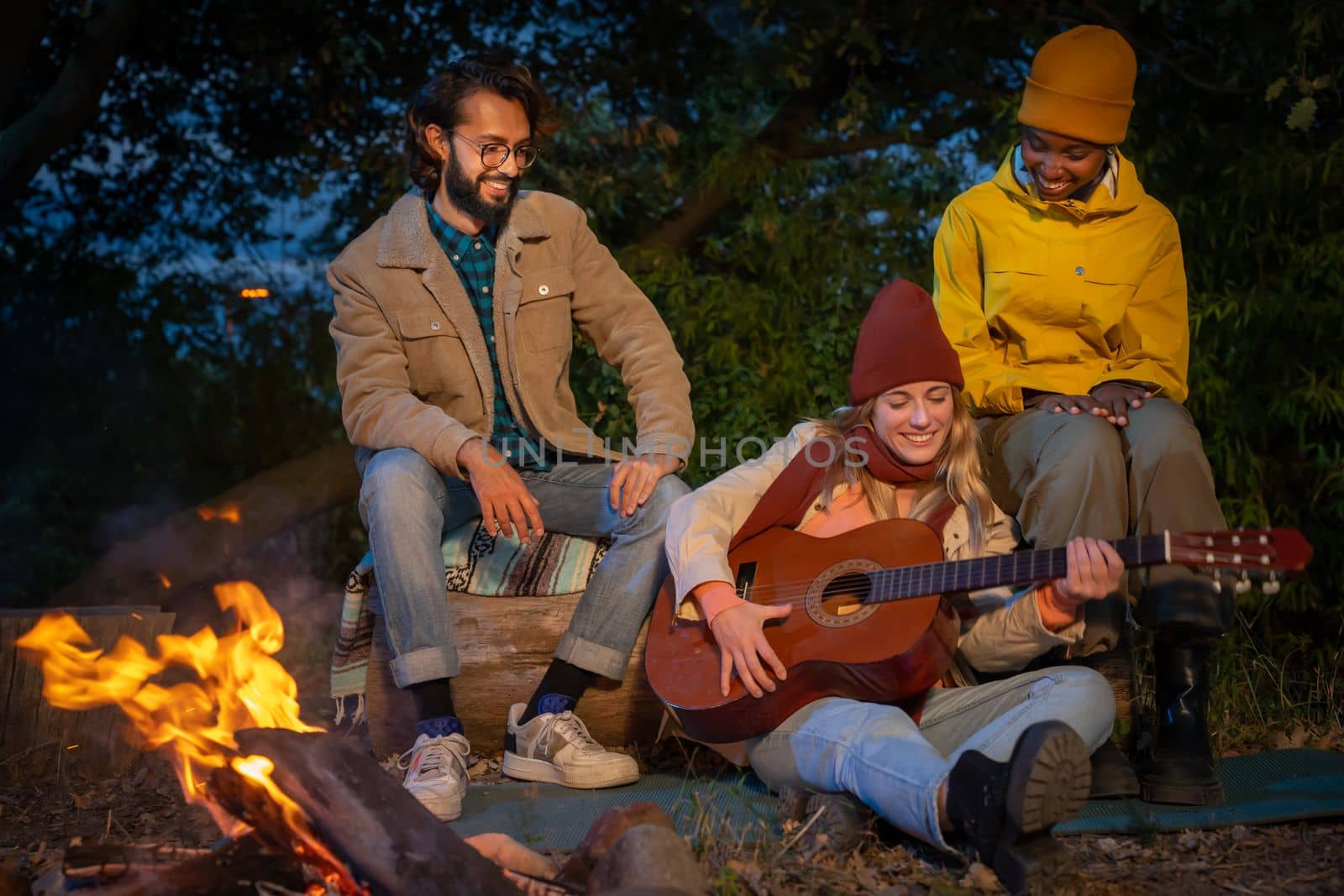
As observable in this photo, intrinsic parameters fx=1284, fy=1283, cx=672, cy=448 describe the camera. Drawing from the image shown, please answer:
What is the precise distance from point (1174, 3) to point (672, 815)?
14.1 ft

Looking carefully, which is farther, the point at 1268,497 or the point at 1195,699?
the point at 1268,497

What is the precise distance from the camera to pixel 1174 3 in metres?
5.54

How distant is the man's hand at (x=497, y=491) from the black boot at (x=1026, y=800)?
4.89ft

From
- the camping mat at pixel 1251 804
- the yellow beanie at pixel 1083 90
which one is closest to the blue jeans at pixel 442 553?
the camping mat at pixel 1251 804

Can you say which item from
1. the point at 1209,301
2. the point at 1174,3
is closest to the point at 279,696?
the point at 1209,301

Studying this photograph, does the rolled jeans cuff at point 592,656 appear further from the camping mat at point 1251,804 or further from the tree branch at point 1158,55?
the tree branch at point 1158,55

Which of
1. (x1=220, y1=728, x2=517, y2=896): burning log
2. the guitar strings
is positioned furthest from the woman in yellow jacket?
(x1=220, y1=728, x2=517, y2=896): burning log

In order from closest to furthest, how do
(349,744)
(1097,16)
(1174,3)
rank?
(349,744), (1174,3), (1097,16)

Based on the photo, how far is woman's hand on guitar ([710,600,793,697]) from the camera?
298 centimetres

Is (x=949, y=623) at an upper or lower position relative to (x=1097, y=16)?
lower

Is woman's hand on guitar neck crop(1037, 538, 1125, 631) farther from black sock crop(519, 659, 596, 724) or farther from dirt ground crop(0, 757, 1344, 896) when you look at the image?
black sock crop(519, 659, 596, 724)

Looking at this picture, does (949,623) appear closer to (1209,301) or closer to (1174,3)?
(1209,301)

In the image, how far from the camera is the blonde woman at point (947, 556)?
2.69m

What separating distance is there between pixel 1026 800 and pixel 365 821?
120cm
